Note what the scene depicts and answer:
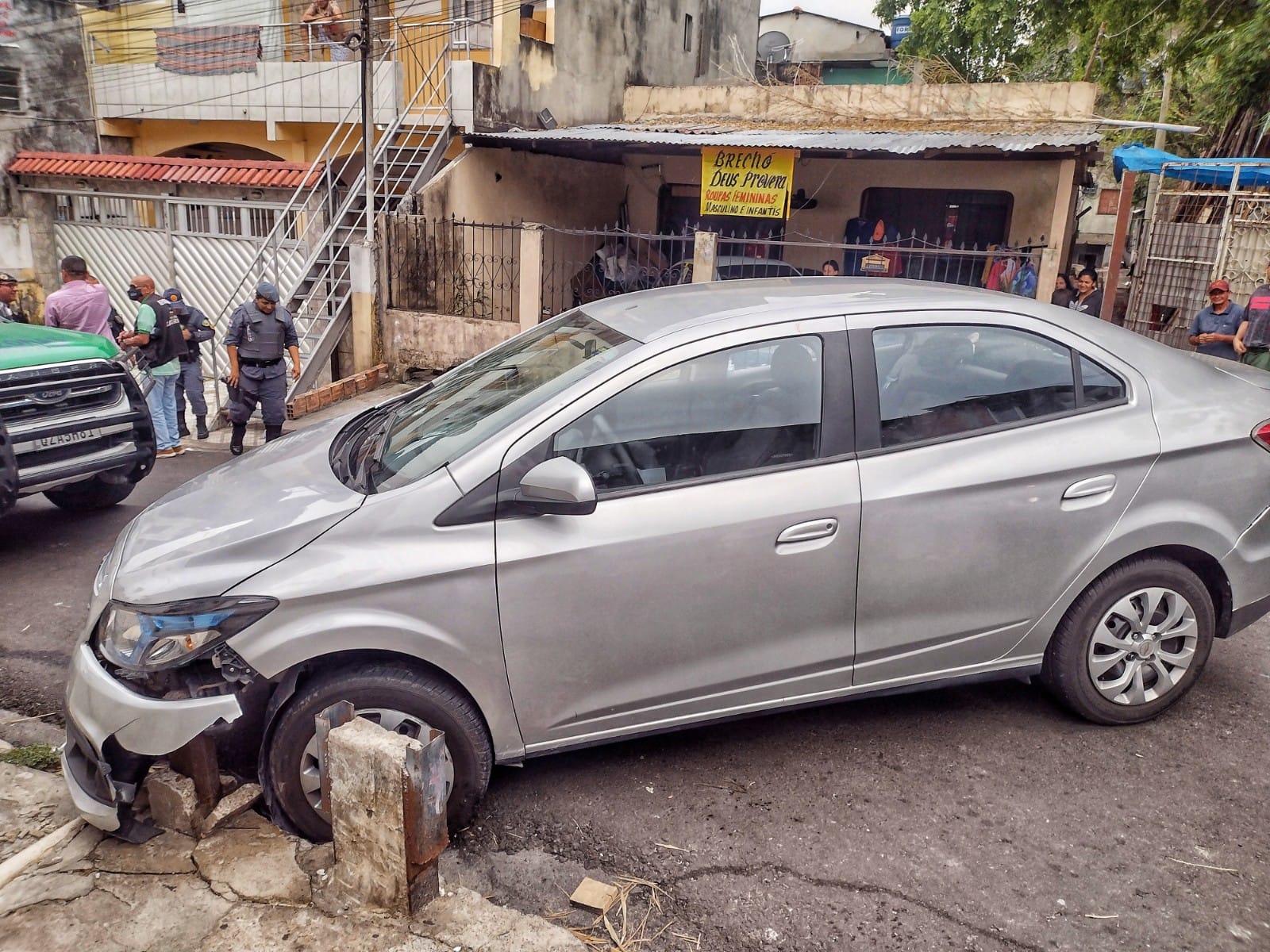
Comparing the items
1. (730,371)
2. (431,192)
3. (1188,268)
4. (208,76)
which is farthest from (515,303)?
(730,371)

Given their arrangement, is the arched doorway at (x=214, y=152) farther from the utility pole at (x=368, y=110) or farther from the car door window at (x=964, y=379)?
the car door window at (x=964, y=379)

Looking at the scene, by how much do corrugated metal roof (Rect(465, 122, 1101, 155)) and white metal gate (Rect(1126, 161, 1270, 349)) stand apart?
1697 mm

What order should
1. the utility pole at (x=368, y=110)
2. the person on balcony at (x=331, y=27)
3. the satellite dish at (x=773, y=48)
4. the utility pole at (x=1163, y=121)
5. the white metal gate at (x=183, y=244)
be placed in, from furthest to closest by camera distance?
the satellite dish at (x=773, y=48) < the utility pole at (x=1163, y=121) < the person on balcony at (x=331, y=27) < the white metal gate at (x=183, y=244) < the utility pole at (x=368, y=110)

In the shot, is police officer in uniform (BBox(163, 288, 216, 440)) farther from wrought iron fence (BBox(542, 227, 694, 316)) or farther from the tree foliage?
the tree foliage

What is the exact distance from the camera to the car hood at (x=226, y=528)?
286 cm

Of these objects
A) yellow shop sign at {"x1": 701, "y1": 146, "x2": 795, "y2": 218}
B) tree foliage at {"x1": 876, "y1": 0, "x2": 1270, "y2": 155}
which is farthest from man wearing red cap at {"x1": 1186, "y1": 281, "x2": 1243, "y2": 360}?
yellow shop sign at {"x1": 701, "y1": 146, "x2": 795, "y2": 218}

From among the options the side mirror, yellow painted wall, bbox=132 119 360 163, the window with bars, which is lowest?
the side mirror

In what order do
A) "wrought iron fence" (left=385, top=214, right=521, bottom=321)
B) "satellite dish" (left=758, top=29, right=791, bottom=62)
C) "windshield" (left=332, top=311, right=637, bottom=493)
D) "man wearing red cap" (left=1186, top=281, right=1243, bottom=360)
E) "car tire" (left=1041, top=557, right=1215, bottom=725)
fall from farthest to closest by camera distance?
"satellite dish" (left=758, top=29, right=791, bottom=62) < "wrought iron fence" (left=385, top=214, right=521, bottom=321) < "man wearing red cap" (left=1186, top=281, right=1243, bottom=360) < "car tire" (left=1041, top=557, right=1215, bottom=725) < "windshield" (left=332, top=311, right=637, bottom=493)

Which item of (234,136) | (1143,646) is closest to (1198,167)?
(1143,646)

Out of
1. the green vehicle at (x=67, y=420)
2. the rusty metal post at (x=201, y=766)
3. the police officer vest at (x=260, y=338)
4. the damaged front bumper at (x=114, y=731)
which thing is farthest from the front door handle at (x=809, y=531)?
the police officer vest at (x=260, y=338)

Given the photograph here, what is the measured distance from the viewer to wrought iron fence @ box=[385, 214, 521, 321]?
11.3m

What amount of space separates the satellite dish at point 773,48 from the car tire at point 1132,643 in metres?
21.3

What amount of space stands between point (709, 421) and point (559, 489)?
2.12 feet

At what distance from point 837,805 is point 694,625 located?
846mm
